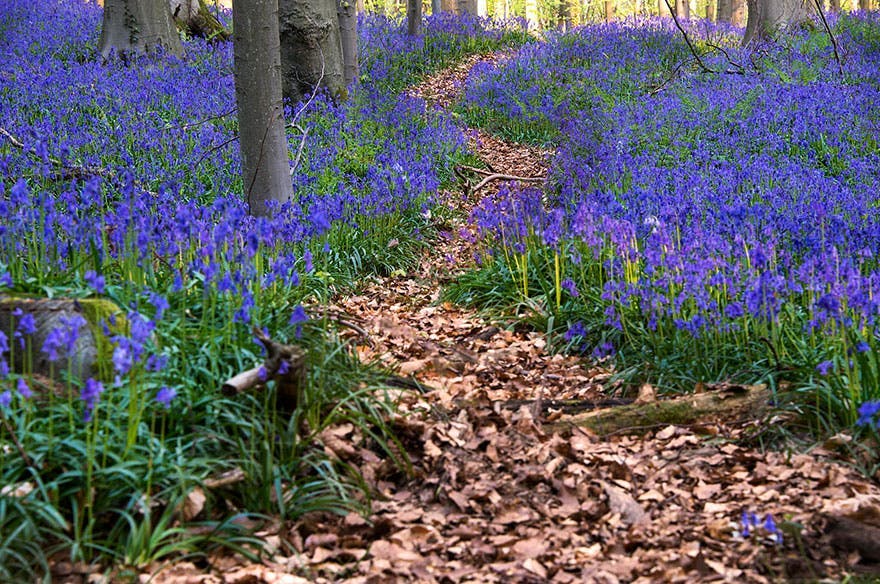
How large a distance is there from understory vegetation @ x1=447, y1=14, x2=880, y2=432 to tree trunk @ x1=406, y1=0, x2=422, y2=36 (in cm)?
592

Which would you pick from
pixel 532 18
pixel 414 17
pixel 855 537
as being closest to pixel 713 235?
pixel 855 537

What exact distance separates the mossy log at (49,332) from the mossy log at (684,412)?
6.98 ft

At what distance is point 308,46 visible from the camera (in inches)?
387

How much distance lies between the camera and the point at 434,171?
29.7ft

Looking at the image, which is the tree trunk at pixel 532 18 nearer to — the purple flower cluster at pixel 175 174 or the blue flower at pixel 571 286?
the purple flower cluster at pixel 175 174

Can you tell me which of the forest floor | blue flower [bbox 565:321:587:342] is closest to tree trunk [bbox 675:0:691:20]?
blue flower [bbox 565:321:587:342]

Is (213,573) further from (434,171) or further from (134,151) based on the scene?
(434,171)

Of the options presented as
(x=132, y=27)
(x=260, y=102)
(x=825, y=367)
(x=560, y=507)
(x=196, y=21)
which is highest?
(x=196, y=21)

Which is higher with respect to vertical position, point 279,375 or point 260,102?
point 260,102

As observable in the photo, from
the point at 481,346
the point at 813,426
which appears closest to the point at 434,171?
the point at 481,346

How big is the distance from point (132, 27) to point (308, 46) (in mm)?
3542

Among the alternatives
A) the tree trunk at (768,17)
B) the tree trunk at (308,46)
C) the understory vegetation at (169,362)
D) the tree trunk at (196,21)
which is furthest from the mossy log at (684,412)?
the tree trunk at (196,21)

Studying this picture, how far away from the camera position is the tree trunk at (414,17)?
16641mm

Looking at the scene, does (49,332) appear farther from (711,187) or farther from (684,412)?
(711,187)
